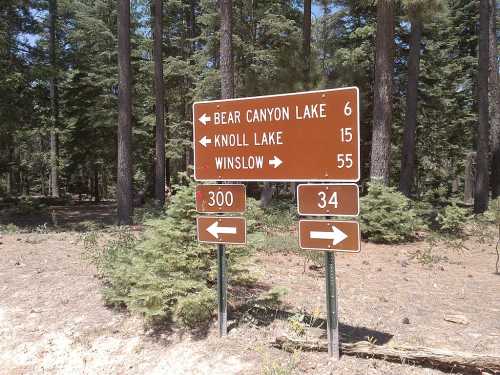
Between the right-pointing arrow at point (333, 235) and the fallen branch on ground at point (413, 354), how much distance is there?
3.27 feet

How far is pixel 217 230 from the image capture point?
434 cm

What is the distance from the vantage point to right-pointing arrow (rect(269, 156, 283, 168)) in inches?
157

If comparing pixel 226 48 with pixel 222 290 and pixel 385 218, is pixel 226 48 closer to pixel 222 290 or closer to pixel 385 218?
pixel 385 218

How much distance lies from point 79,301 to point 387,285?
4229 millimetres

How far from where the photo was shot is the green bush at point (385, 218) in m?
10.0

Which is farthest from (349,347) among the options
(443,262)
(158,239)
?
(443,262)

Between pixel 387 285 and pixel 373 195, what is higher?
pixel 373 195

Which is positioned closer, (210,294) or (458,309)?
(210,294)

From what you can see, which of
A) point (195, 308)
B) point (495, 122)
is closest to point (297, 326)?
point (195, 308)

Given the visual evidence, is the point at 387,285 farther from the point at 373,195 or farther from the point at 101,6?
the point at 101,6

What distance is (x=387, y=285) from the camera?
21.8ft

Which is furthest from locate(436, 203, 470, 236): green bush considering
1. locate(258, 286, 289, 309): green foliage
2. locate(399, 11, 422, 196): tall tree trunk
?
locate(258, 286, 289, 309): green foliage

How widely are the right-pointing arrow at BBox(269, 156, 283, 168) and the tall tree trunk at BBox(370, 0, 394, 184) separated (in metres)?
8.16

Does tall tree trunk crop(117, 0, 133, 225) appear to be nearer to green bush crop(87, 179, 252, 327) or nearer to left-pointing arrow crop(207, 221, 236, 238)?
green bush crop(87, 179, 252, 327)
